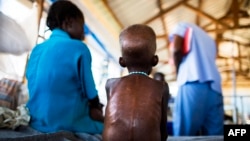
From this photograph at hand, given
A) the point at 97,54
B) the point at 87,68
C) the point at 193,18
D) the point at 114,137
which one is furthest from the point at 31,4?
the point at 193,18

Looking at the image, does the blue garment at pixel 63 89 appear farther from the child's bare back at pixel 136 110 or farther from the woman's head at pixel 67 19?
the child's bare back at pixel 136 110

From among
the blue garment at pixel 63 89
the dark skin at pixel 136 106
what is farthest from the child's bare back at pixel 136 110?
the blue garment at pixel 63 89

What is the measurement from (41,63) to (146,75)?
0.50 m

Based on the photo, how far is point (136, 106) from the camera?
2.17 feet

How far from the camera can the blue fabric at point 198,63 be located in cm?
148

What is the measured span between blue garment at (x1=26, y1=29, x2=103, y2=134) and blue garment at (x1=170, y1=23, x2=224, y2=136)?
57cm

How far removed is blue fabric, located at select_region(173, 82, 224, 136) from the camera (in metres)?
1.44

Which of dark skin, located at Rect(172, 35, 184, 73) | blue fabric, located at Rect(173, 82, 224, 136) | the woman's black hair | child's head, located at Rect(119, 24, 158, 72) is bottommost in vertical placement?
blue fabric, located at Rect(173, 82, 224, 136)

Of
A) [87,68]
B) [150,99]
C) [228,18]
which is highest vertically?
[228,18]

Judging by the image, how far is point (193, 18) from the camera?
5719 millimetres

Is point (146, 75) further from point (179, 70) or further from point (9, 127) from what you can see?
point (179, 70)

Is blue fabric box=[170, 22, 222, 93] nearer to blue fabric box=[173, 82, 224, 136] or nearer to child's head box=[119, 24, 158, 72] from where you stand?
blue fabric box=[173, 82, 224, 136]

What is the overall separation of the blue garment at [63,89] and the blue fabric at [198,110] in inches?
22.4

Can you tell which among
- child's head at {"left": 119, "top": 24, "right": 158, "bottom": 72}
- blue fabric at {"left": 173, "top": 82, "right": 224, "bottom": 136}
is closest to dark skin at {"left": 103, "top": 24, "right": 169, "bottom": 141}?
child's head at {"left": 119, "top": 24, "right": 158, "bottom": 72}
